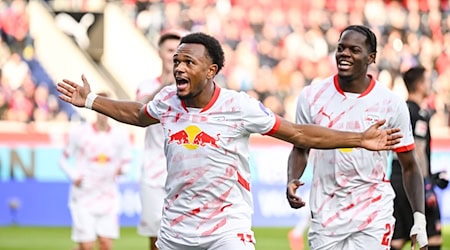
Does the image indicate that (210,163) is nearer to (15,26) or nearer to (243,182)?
(243,182)

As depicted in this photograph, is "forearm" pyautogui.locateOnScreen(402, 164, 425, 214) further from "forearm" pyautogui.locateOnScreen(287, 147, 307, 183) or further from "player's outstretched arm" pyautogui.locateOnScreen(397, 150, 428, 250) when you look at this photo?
"forearm" pyautogui.locateOnScreen(287, 147, 307, 183)

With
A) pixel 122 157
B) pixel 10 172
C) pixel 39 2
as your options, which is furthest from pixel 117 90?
pixel 122 157

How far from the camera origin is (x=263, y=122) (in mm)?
7504

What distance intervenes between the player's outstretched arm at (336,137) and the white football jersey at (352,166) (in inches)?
29.8

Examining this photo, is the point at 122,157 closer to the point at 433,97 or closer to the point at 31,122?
the point at 31,122

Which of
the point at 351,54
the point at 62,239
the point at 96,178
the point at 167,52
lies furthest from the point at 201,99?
the point at 62,239

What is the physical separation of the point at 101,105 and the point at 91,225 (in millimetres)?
5905

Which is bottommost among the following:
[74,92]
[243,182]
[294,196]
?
[294,196]

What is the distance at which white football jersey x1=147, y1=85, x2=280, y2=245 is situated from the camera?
7508mm

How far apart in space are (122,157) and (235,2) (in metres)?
14.0

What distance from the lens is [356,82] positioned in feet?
27.7

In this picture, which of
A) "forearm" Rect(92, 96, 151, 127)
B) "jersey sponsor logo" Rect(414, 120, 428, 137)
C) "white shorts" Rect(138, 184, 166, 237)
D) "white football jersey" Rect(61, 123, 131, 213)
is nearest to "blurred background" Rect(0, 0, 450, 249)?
"white football jersey" Rect(61, 123, 131, 213)

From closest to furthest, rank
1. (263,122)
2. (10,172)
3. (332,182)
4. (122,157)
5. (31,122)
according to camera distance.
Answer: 1. (263,122)
2. (332,182)
3. (122,157)
4. (10,172)
5. (31,122)

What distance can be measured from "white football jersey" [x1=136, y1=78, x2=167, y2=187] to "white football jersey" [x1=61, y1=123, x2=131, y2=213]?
2781 millimetres
